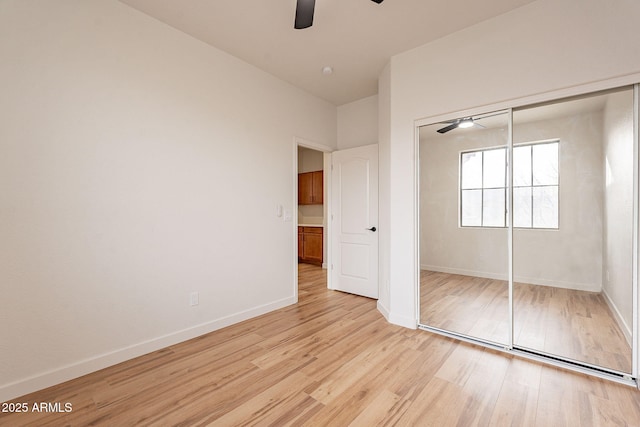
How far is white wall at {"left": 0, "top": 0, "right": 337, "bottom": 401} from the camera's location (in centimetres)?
192

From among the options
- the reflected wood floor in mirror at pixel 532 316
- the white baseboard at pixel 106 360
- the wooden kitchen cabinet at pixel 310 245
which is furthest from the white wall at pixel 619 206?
the wooden kitchen cabinet at pixel 310 245

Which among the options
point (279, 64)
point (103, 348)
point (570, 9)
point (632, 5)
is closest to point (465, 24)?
point (570, 9)

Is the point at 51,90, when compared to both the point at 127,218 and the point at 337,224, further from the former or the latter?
the point at 337,224

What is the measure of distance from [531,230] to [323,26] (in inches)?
104

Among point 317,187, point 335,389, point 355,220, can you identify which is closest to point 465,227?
point 355,220

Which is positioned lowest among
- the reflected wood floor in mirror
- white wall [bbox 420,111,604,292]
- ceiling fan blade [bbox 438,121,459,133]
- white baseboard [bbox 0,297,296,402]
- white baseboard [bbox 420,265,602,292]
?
white baseboard [bbox 0,297,296,402]

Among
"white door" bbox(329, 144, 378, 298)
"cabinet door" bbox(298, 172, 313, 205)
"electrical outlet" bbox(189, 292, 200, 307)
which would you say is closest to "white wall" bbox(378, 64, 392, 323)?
"white door" bbox(329, 144, 378, 298)

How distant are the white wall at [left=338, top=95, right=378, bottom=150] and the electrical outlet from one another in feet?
9.86

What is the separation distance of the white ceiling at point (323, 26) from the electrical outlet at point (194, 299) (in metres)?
2.59

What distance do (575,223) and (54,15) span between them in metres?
4.30

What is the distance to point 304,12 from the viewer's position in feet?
6.36

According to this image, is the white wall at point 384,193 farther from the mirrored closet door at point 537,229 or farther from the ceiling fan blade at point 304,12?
the ceiling fan blade at point 304,12

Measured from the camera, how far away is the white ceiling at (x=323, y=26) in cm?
238

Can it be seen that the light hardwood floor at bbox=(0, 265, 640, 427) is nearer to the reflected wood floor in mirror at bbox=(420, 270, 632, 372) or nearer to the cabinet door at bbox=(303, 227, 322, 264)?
the reflected wood floor in mirror at bbox=(420, 270, 632, 372)
